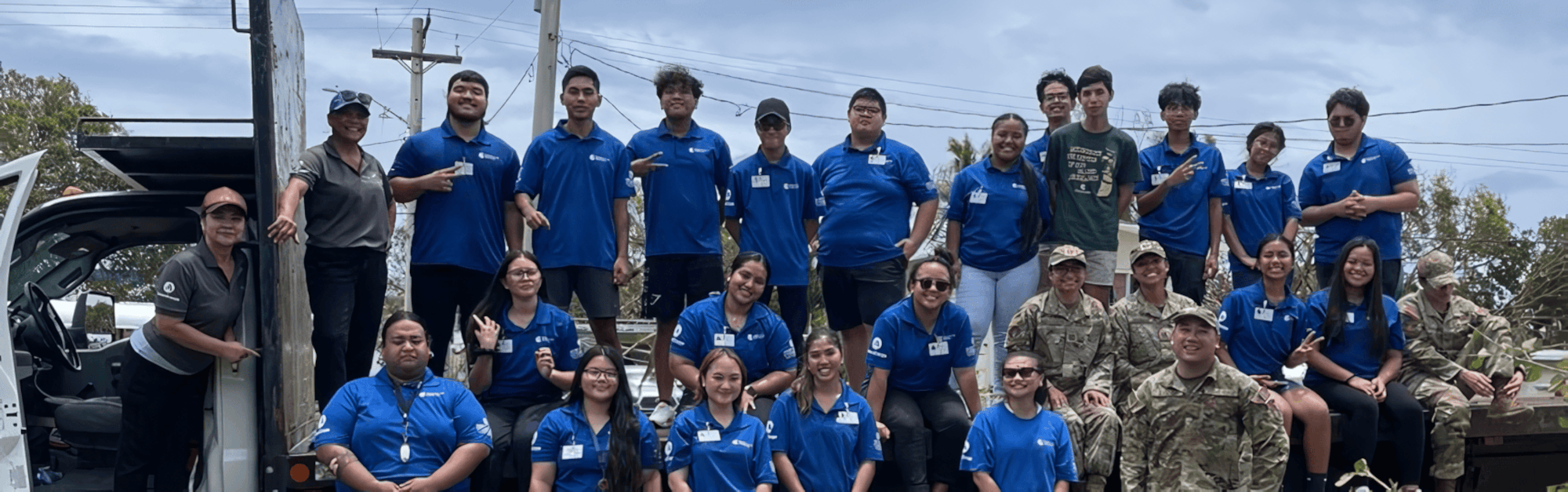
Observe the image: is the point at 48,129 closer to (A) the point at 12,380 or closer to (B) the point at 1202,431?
(A) the point at 12,380

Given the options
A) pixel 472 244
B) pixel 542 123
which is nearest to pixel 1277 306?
pixel 472 244

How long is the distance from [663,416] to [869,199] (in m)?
1.69

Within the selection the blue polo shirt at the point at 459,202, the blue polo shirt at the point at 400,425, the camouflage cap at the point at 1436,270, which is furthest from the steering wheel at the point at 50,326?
Result: the camouflage cap at the point at 1436,270

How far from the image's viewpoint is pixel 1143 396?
6180 mm

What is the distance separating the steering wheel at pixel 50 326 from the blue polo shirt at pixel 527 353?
2.23 meters

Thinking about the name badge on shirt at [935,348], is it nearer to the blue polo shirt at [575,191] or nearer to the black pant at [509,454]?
the blue polo shirt at [575,191]

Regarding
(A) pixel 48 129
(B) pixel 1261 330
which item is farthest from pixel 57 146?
(B) pixel 1261 330

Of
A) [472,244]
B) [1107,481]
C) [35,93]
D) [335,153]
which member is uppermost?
[35,93]

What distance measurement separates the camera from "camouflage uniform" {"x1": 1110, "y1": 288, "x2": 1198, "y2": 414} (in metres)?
6.69

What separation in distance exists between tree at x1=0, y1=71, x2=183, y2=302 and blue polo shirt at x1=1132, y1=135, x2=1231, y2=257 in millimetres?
18240

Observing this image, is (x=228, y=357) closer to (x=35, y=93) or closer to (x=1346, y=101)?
(x=1346, y=101)

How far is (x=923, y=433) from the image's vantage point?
611cm

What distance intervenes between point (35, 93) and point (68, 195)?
990 inches

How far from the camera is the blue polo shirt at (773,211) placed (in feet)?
22.5
